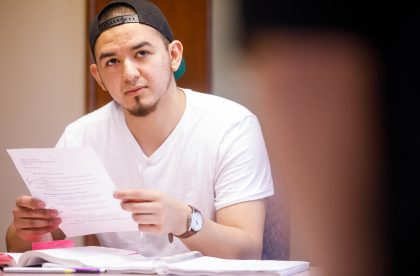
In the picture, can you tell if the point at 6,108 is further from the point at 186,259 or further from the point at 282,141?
the point at 282,141

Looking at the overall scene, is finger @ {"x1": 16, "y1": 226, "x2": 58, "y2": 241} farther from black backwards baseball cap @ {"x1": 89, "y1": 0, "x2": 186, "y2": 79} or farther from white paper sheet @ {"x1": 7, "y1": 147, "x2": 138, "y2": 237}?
black backwards baseball cap @ {"x1": 89, "y1": 0, "x2": 186, "y2": 79}

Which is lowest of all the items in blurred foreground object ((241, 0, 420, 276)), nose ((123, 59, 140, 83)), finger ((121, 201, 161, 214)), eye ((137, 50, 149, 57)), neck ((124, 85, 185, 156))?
finger ((121, 201, 161, 214))

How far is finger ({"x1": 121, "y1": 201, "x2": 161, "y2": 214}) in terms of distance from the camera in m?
1.27

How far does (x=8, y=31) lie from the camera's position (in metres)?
3.35

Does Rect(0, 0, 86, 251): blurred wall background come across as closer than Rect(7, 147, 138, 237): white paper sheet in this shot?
No

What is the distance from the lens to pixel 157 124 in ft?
6.15

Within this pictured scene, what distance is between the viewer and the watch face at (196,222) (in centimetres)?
143

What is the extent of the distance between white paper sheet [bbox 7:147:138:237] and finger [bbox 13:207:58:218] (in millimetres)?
21

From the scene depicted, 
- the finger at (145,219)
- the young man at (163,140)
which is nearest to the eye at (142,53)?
the young man at (163,140)

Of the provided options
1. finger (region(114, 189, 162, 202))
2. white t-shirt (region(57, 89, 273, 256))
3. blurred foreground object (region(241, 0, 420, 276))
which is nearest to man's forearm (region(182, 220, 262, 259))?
white t-shirt (region(57, 89, 273, 256))

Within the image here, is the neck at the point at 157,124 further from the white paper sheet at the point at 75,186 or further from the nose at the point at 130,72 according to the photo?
the white paper sheet at the point at 75,186

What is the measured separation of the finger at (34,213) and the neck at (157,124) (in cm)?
44

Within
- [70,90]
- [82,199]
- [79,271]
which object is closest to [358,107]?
[79,271]

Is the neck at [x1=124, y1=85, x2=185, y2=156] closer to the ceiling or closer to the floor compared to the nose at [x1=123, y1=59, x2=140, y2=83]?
closer to the floor
